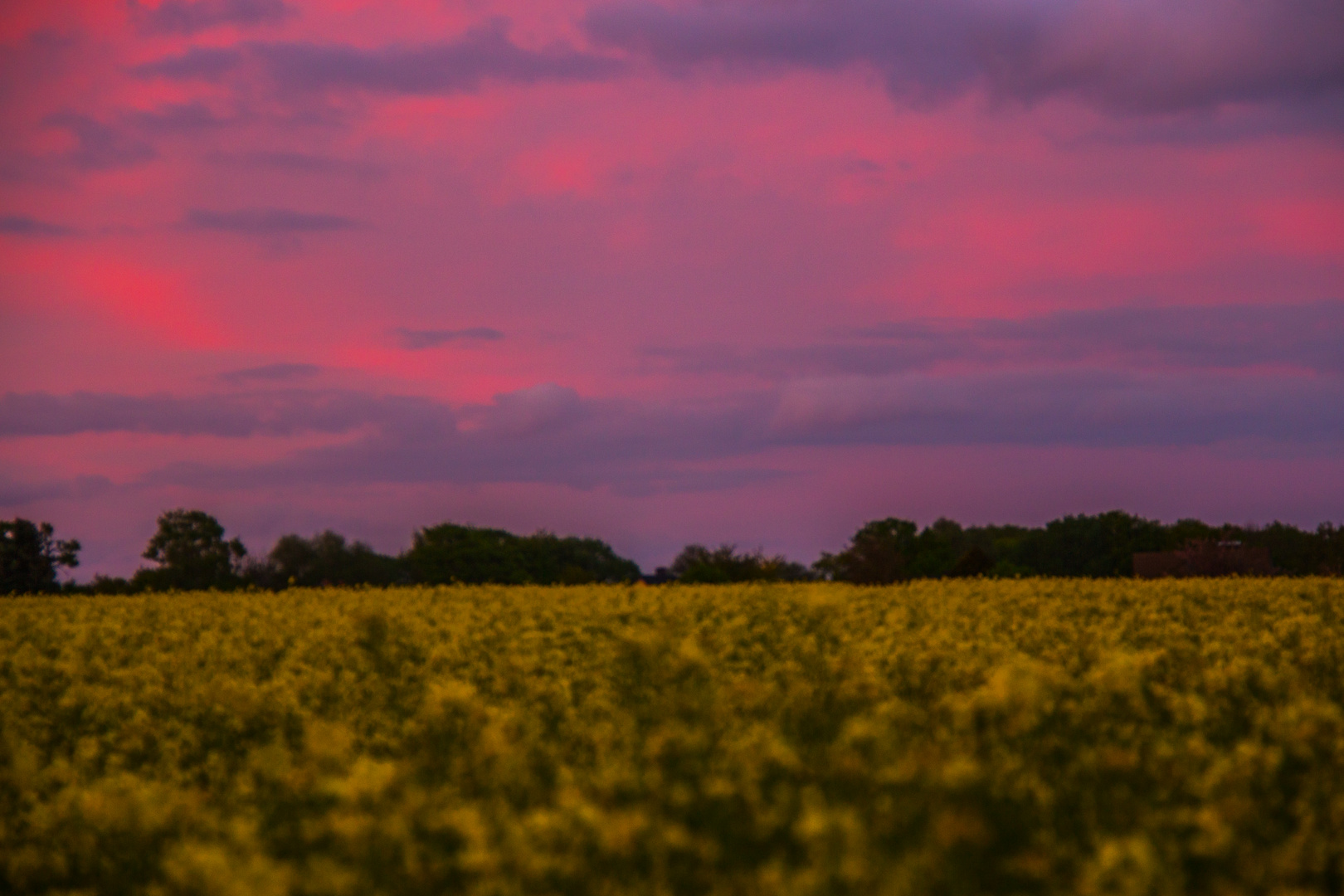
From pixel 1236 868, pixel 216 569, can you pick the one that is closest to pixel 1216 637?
pixel 1236 868

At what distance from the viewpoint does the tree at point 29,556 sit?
61625 millimetres

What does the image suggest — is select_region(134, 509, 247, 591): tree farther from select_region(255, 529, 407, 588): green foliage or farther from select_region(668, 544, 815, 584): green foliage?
select_region(668, 544, 815, 584): green foliage

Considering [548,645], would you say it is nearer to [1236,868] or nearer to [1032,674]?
[1032,674]

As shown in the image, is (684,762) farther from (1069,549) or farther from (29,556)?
(1069,549)

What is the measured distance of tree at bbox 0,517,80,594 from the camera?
61.6 m

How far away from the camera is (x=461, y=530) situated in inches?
3167

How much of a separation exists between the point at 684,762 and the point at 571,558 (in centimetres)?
10693

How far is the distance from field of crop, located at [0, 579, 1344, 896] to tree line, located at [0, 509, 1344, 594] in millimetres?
24429

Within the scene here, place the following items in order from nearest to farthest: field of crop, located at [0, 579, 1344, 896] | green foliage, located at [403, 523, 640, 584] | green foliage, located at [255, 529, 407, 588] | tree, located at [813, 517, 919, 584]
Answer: field of crop, located at [0, 579, 1344, 896] < tree, located at [813, 517, 919, 584] < green foliage, located at [403, 523, 640, 584] < green foliage, located at [255, 529, 407, 588]

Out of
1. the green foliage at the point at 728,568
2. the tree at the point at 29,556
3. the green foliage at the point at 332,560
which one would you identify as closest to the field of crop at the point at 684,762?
the green foliage at the point at 728,568

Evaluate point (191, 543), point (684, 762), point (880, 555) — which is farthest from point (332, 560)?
point (684, 762)

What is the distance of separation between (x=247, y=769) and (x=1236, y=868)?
8.55 m

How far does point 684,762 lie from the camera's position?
809 centimetres

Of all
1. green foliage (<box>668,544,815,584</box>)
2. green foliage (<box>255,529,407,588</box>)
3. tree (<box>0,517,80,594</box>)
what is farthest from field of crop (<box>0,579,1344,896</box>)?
green foliage (<box>255,529,407,588</box>)
